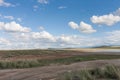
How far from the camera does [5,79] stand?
18.4 meters

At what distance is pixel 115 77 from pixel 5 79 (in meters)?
7.29

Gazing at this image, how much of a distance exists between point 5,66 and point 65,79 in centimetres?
1423

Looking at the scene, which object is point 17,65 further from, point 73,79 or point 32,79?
point 73,79

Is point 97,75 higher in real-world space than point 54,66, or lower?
lower

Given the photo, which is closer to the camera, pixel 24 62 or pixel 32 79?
pixel 32 79

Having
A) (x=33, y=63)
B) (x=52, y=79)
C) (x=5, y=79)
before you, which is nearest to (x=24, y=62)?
(x=33, y=63)

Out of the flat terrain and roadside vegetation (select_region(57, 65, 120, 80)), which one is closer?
roadside vegetation (select_region(57, 65, 120, 80))

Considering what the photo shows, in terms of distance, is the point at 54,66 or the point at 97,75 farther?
the point at 54,66

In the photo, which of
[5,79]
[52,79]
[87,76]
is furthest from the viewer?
[5,79]

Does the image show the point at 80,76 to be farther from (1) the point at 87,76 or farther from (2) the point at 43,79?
(2) the point at 43,79

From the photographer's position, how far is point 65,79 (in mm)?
15680

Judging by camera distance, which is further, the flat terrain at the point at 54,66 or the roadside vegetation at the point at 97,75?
the flat terrain at the point at 54,66

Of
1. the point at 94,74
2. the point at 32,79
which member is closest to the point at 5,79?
the point at 32,79

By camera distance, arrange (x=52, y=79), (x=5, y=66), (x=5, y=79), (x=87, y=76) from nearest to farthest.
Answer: (x=87, y=76)
(x=52, y=79)
(x=5, y=79)
(x=5, y=66)
